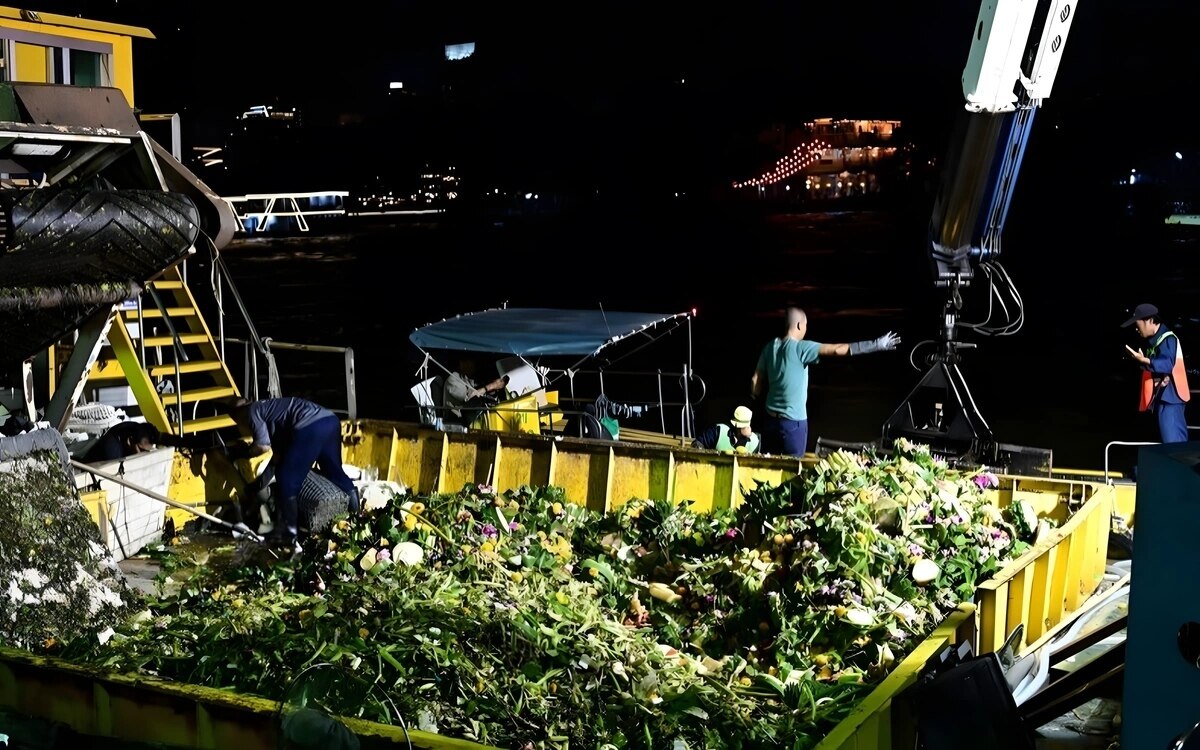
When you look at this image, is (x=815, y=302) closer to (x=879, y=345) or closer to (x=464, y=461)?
(x=464, y=461)

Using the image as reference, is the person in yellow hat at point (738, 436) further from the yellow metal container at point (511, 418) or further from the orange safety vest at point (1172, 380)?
the orange safety vest at point (1172, 380)

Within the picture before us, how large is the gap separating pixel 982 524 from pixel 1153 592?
3844 millimetres

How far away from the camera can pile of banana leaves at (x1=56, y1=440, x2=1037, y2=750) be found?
591cm

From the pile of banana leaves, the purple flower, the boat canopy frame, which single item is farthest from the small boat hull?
the purple flower

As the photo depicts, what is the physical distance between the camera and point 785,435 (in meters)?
11.4

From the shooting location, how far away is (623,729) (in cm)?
579

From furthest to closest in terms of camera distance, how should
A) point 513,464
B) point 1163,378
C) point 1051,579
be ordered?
point 1163,378, point 513,464, point 1051,579

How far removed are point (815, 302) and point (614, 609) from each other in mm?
55744

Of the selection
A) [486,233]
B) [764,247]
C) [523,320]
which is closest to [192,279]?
[764,247]

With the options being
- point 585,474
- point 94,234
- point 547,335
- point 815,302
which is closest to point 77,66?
point 547,335

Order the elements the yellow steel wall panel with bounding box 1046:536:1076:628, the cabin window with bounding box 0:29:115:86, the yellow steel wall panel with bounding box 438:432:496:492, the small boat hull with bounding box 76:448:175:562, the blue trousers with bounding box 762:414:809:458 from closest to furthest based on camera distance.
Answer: the yellow steel wall panel with bounding box 1046:536:1076:628, the small boat hull with bounding box 76:448:175:562, the blue trousers with bounding box 762:414:809:458, the yellow steel wall panel with bounding box 438:432:496:492, the cabin window with bounding box 0:29:115:86

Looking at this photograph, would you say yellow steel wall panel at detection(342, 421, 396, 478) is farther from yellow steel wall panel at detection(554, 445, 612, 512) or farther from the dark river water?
yellow steel wall panel at detection(554, 445, 612, 512)

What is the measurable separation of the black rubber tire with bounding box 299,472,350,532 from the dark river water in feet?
9.51

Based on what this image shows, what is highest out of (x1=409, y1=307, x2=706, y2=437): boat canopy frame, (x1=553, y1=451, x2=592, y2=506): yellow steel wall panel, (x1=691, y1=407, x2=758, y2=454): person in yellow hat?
(x1=409, y1=307, x2=706, y2=437): boat canopy frame
